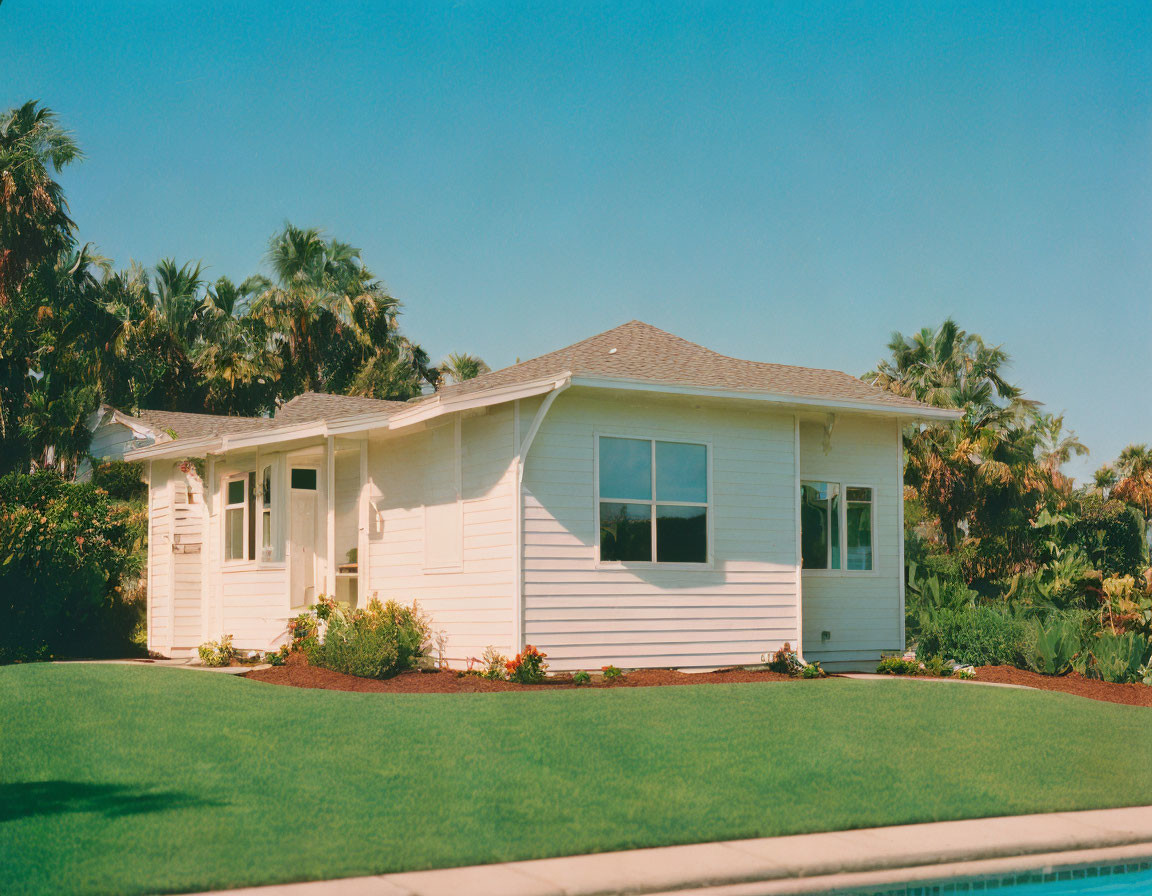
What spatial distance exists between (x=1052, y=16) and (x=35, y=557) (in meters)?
16.8

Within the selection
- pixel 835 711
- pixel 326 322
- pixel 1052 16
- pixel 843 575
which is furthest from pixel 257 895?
pixel 326 322

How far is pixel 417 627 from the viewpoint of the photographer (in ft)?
48.7

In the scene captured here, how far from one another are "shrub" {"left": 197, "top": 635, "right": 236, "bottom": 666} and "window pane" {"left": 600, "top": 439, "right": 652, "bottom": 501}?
6.89 metres

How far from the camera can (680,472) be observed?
49.6ft

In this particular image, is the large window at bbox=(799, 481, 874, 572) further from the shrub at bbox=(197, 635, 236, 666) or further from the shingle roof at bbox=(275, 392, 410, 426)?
the shrub at bbox=(197, 635, 236, 666)

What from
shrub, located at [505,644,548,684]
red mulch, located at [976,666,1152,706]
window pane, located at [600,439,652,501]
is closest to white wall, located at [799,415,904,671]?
red mulch, located at [976,666,1152,706]

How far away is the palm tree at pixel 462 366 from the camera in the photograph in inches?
1593

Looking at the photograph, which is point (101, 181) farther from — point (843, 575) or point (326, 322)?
point (843, 575)

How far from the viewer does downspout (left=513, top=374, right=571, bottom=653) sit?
1363 centimetres

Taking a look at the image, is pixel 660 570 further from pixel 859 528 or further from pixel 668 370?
pixel 859 528

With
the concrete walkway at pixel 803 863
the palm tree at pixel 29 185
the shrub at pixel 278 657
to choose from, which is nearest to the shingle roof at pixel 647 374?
the shrub at pixel 278 657

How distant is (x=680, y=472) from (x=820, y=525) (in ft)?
10.3

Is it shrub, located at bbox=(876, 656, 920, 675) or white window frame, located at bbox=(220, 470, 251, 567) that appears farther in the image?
white window frame, located at bbox=(220, 470, 251, 567)

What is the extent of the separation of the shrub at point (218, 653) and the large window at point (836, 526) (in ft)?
29.3
